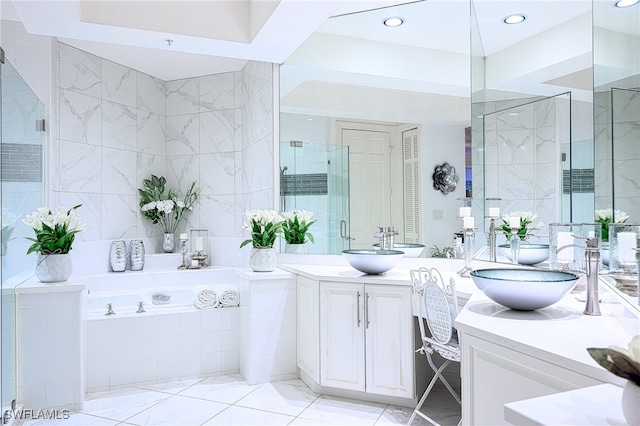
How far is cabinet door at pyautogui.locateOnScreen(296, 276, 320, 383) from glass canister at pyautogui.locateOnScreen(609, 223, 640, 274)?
1.89 metres

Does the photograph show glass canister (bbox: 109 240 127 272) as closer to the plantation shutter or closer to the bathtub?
the bathtub

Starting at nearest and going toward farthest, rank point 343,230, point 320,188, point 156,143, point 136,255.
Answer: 1. point 343,230
2. point 320,188
3. point 136,255
4. point 156,143

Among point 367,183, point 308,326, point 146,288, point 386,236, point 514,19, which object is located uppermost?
point 514,19

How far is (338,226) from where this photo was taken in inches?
144

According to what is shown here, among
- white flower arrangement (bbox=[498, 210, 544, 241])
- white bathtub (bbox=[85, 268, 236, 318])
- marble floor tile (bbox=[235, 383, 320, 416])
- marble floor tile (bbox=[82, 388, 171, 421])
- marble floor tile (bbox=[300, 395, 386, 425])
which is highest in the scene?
white flower arrangement (bbox=[498, 210, 544, 241])

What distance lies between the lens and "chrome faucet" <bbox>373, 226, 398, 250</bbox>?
3.39m

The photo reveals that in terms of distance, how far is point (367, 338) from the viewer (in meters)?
2.92

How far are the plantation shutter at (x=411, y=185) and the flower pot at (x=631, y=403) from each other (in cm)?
250

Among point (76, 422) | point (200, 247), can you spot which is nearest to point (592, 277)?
point (76, 422)

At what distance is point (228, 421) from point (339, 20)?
306 centimetres

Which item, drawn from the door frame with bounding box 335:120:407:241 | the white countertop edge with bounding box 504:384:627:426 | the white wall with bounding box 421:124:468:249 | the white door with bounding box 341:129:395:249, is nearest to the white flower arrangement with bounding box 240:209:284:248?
the white door with bounding box 341:129:395:249

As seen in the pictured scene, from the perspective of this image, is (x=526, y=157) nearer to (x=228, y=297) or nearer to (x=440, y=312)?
(x=440, y=312)

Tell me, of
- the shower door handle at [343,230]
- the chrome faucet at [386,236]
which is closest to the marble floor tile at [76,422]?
the shower door handle at [343,230]

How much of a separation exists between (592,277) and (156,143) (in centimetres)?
441
